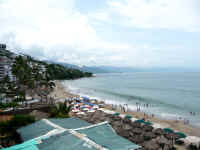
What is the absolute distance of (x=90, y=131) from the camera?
847 centimetres

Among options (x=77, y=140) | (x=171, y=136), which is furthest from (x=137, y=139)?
(x=77, y=140)

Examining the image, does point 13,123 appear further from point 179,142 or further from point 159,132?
point 179,142

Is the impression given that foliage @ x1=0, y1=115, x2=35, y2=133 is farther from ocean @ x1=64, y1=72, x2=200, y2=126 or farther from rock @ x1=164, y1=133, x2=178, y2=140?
ocean @ x1=64, y1=72, x2=200, y2=126

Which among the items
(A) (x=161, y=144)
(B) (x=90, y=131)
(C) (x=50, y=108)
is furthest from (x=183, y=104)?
(B) (x=90, y=131)

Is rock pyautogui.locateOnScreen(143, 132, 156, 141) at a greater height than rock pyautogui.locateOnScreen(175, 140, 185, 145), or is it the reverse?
rock pyautogui.locateOnScreen(143, 132, 156, 141)

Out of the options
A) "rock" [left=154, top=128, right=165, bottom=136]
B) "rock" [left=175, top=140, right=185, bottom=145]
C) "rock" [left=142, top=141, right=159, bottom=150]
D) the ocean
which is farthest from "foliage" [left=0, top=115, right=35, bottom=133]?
the ocean

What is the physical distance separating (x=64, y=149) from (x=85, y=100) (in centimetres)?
2870

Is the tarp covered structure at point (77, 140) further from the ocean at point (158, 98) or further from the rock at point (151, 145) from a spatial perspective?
the ocean at point (158, 98)

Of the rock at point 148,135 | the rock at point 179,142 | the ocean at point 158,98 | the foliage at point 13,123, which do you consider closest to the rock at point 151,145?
the rock at point 148,135

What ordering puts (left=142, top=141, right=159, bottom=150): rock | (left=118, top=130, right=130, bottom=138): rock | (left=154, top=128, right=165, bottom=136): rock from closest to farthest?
(left=142, top=141, right=159, bottom=150): rock, (left=118, top=130, right=130, bottom=138): rock, (left=154, top=128, right=165, bottom=136): rock

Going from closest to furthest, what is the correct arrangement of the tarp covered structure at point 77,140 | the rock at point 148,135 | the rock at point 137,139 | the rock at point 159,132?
the tarp covered structure at point 77,140
the rock at point 137,139
the rock at point 148,135
the rock at point 159,132

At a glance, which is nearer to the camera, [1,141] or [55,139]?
A: [55,139]

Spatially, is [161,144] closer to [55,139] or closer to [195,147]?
[195,147]

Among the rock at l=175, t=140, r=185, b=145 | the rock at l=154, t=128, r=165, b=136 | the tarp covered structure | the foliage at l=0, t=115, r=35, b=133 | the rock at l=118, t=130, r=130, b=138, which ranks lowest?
the rock at l=175, t=140, r=185, b=145
